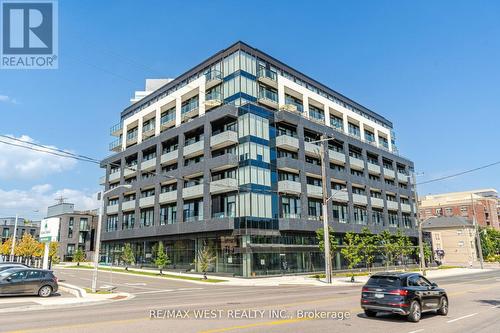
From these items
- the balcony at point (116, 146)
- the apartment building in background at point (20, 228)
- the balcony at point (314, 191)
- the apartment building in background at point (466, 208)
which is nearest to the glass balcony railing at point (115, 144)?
the balcony at point (116, 146)

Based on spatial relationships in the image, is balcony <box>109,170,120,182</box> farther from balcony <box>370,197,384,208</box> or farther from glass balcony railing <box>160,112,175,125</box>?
balcony <box>370,197,384,208</box>

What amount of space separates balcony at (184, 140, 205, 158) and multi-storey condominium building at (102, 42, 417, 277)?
0.16 m

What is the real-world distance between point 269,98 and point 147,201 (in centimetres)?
2294

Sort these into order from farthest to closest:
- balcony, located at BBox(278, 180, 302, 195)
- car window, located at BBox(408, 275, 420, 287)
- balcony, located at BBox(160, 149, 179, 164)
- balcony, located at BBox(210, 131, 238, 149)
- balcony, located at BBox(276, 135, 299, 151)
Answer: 1. balcony, located at BBox(160, 149, 179, 164)
2. balcony, located at BBox(276, 135, 299, 151)
3. balcony, located at BBox(278, 180, 302, 195)
4. balcony, located at BBox(210, 131, 238, 149)
5. car window, located at BBox(408, 275, 420, 287)

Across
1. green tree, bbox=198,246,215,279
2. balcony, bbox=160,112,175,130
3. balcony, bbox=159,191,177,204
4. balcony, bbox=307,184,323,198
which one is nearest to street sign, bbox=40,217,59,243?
green tree, bbox=198,246,215,279

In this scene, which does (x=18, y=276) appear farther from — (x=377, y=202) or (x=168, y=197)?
(x=377, y=202)

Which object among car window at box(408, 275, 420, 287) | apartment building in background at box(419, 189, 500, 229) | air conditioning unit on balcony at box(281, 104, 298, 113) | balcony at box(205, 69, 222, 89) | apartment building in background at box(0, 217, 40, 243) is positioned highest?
balcony at box(205, 69, 222, 89)

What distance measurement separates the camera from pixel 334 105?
58.5 metres

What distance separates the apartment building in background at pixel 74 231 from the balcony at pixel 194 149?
156ft

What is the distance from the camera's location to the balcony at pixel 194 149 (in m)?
46.1

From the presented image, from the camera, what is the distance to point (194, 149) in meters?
46.9

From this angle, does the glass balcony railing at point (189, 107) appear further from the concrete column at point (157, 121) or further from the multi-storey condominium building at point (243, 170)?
the concrete column at point (157, 121)

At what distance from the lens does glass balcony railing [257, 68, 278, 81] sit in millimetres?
47256

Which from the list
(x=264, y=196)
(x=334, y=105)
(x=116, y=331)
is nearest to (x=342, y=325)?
(x=116, y=331)
